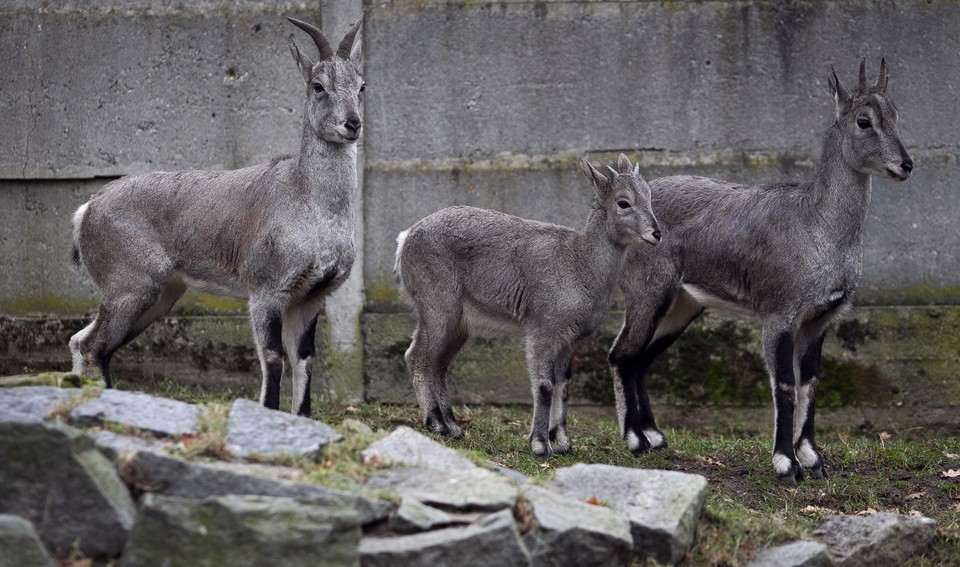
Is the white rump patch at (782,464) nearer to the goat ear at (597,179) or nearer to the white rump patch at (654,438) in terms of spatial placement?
the white rump patch at (654,438)

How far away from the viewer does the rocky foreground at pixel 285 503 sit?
4715 millimetres

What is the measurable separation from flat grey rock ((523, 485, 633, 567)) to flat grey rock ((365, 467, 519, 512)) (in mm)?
150

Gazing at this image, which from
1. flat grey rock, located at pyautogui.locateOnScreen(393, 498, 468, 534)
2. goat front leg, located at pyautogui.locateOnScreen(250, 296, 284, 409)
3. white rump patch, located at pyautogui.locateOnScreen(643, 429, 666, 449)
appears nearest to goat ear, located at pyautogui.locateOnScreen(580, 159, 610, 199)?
white rump patch, located at pyautogui.locateOnScreen(643, 429, 666, 449)

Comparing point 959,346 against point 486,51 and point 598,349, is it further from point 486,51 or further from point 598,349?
point 486,51

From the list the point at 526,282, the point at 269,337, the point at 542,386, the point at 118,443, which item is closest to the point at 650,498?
the point at 542,386

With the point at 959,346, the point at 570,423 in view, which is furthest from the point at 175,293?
the point at 959,346

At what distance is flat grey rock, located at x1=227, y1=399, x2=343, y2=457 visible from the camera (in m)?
5.57

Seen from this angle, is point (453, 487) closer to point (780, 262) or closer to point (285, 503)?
point (285, 503)

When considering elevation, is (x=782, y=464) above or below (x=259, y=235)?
below

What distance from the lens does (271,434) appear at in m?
5.74

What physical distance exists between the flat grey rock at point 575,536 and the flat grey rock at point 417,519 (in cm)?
38

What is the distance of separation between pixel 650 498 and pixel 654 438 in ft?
9.82

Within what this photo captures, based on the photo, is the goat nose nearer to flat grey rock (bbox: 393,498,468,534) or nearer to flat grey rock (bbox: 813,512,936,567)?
flat grey rock (bbox: 393,498,468,534)

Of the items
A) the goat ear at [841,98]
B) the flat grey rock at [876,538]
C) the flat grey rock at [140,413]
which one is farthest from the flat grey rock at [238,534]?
the goat ear at [841,98]
